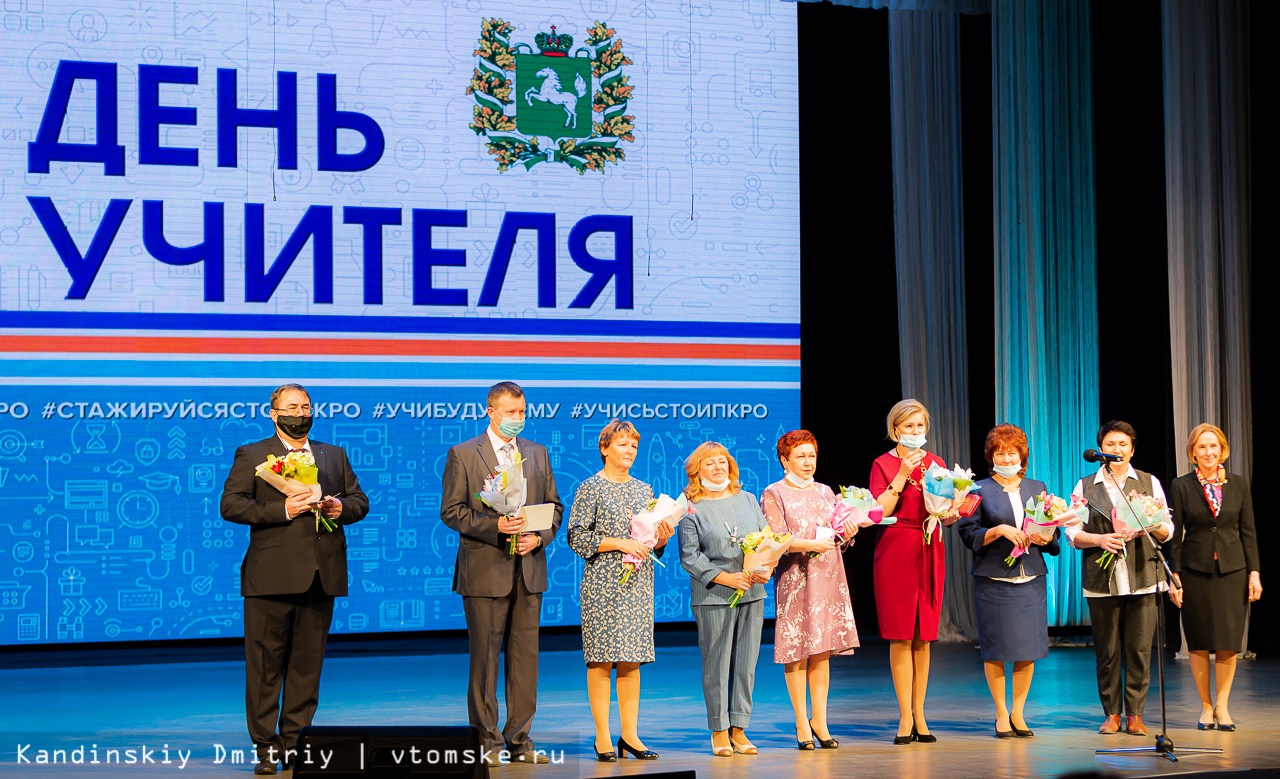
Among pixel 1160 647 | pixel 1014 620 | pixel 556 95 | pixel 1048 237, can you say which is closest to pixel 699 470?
pixel 1014 620

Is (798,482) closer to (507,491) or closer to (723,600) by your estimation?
(723,600)

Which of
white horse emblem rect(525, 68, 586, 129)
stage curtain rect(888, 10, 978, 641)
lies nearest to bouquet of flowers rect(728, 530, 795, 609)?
white horse emblem rect(525, 68, 586, 129)

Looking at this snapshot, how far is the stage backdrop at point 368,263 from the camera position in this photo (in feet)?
25.6

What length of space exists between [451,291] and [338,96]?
130 centimetres

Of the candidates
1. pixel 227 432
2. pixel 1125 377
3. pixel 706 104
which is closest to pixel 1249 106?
pixel 1125 377

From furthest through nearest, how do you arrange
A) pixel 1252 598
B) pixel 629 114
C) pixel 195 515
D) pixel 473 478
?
pixel 629 114, pixel 195 515, pixel 1252 598, pixel 473 478

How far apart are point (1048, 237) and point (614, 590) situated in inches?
205

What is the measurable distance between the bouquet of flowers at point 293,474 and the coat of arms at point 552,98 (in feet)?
12.9

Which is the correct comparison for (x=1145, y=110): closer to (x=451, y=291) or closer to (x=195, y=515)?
(x=451, y=291)

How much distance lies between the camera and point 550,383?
334 inches

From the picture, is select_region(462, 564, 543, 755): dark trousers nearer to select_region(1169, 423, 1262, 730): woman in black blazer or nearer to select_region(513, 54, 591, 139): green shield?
select_region(1169, 423, 1262, 730): woman in black blazer

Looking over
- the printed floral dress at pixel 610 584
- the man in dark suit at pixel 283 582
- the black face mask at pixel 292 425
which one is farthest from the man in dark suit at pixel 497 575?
the black face mask at pixel 292 425

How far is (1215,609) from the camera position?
576cm

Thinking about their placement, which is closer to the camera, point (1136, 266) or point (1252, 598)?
point (1252, 598)
